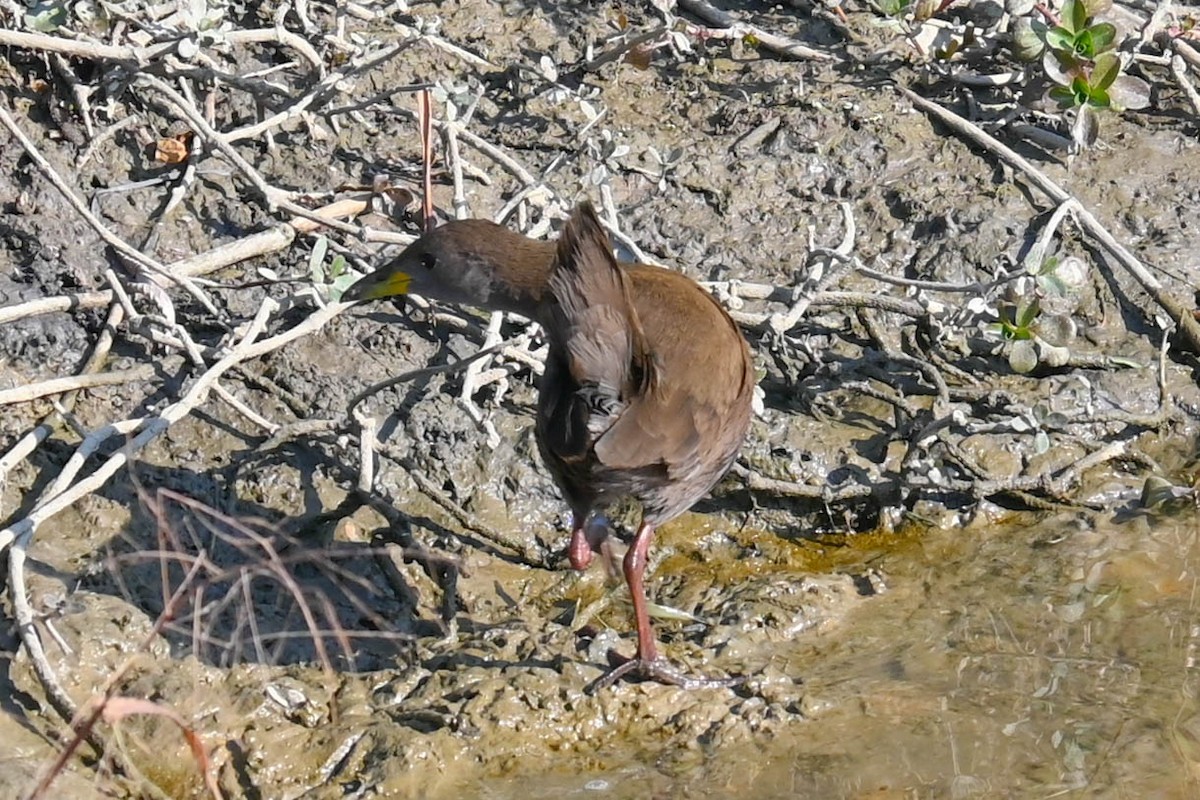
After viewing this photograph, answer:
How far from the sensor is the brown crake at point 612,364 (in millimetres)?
4000

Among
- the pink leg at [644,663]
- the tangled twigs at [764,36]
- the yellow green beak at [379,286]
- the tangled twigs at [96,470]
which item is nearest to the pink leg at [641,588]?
the pink leg at [644,663]

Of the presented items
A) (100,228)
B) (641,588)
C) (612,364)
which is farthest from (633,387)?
(100,228)

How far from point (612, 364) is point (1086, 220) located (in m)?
2.57

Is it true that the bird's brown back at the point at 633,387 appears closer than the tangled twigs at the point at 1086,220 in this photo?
Yes

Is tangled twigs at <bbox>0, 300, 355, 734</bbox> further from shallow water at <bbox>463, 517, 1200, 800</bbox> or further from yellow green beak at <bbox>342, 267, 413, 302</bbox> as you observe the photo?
shallow water at <bbox>463, 517, 1200, 800</bbox>

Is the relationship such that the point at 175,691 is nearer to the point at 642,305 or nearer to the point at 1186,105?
the point at 642,305

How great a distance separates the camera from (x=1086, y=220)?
19.1 feet

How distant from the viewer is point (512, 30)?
635cm

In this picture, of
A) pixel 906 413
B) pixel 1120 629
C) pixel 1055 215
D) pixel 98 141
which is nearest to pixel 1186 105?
pixel 1055 215

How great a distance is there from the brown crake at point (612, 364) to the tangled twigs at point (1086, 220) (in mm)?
1795

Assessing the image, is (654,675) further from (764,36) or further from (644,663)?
(764,36)

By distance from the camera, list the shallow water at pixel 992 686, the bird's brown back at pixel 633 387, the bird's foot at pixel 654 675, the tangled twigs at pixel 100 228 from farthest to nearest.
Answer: the tangled twigs at pixel 100 228
the bird's foot at pixel 654 675
the shallow water at pixel 992 686
the bird's brown back at pixel 633 387

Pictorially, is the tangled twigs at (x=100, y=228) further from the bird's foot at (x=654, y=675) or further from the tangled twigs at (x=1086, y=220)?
the tangled twigs at (x=1086, y=220)

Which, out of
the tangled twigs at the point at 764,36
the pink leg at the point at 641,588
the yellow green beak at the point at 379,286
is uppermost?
the tangled twigs at the point at 764,36
